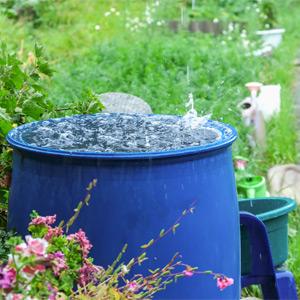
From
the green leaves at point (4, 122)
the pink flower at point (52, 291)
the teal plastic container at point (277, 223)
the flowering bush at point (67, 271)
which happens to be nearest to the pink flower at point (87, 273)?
the flowering bush at point (67, 271)

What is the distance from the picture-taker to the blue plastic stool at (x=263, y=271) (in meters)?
2.91

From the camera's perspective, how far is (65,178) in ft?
7.52

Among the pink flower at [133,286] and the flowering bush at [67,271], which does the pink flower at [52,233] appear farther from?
the pink flower at [133,286]

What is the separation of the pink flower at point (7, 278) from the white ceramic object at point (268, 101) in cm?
511

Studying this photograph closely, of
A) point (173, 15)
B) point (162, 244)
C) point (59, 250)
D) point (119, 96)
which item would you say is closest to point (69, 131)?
point (162, 244)

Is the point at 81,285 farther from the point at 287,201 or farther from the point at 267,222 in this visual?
the point at 287,201

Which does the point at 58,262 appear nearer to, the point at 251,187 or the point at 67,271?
the point at 67,271

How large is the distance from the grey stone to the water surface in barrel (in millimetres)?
2030

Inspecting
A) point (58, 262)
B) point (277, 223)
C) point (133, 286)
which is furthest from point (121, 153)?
point (277, 223)

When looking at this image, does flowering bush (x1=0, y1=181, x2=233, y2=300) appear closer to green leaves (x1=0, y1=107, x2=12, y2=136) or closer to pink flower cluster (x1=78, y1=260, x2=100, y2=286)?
pink flower cluster (x1=78, y1=260, x2=100, y2=286)

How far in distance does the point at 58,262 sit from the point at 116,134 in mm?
780

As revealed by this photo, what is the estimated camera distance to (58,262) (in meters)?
1.86

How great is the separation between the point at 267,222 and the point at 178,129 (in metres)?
0.96

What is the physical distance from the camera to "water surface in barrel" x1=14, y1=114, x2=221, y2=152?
2.41 metres
